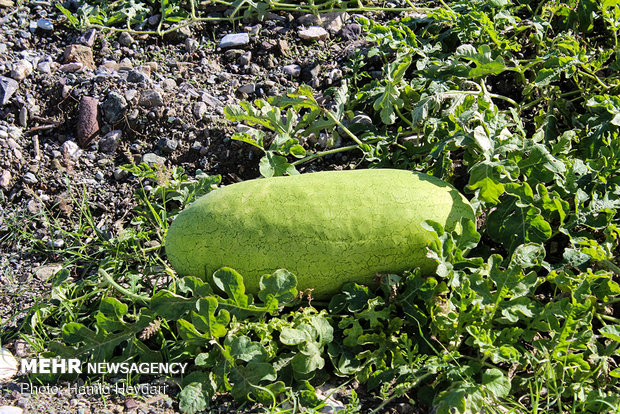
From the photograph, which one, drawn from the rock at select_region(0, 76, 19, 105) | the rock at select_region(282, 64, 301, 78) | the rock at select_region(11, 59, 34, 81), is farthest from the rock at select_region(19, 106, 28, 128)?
the rock at select_region(282, 64, 301, 78)

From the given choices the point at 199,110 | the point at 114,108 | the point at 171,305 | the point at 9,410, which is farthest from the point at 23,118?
the point at 9,410

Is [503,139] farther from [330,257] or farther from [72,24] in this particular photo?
[72,24]

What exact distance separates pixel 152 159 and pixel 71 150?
549 millimetres

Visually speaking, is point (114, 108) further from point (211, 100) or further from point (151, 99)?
point (211, 100)

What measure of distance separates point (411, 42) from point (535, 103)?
0.89 meters

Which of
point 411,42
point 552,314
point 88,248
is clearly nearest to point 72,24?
point 88,248

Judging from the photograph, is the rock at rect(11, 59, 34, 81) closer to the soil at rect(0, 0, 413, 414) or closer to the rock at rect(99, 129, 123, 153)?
the soil at rect(0, 0, 413, 414)

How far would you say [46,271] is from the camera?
3.78 meters

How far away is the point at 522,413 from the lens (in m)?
2.79

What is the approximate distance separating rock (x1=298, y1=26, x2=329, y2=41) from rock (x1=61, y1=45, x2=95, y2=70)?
60.7 inches

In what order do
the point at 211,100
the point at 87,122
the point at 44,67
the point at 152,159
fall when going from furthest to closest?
the point at 44,67
the point at 211,100
the point at 87,122
the point at 152,159

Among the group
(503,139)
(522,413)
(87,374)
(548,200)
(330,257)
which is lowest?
(87,374)

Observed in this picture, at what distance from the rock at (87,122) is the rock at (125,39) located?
728 mm

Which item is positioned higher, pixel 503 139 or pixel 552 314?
pixel 503 139
